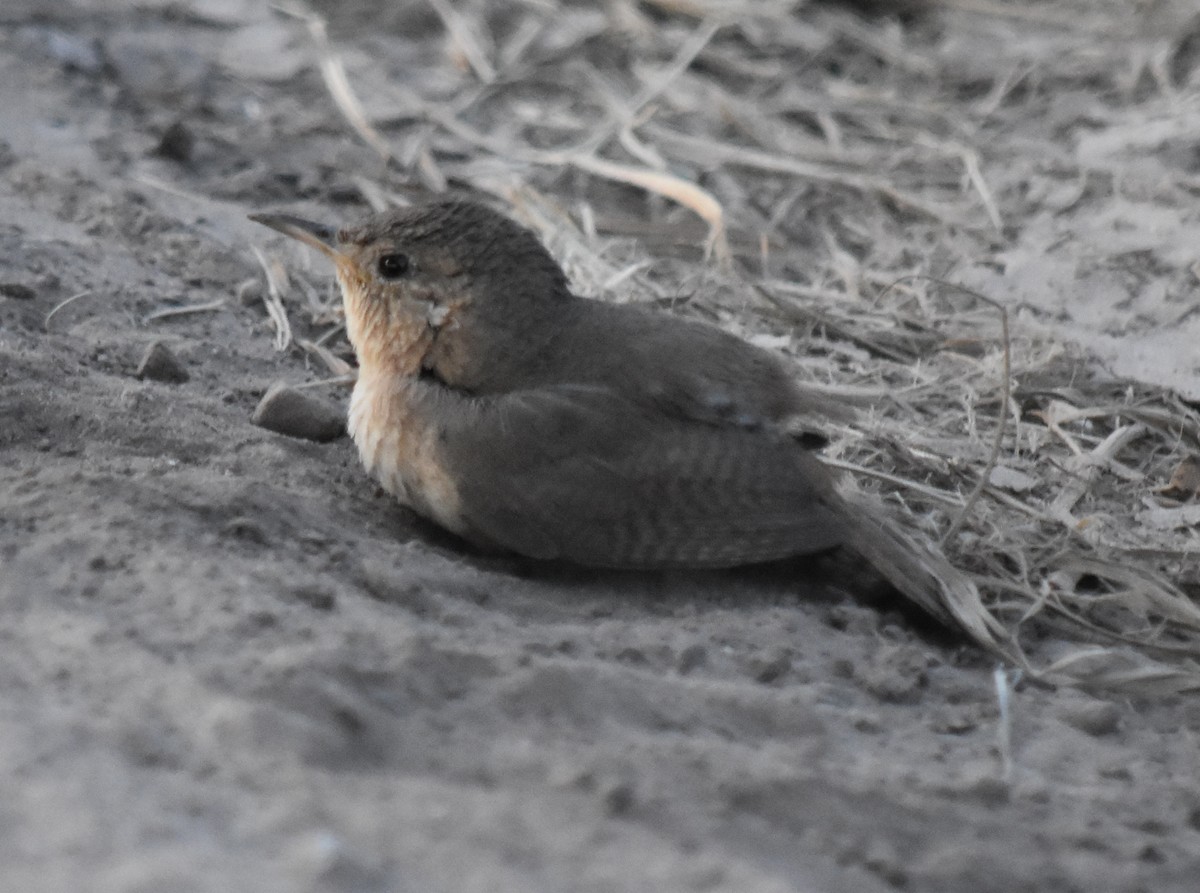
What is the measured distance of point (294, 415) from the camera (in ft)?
15.3

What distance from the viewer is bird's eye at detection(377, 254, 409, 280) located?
4.52m

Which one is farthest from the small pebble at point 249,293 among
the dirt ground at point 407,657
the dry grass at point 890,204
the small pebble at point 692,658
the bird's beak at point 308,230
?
the small pebble at point 692,658

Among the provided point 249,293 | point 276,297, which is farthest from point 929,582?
point 249,293

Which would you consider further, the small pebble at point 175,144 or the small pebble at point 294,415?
the small pebble at point 175,144

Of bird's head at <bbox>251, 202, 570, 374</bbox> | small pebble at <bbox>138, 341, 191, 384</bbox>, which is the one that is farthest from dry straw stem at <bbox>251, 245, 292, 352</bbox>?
bird's head at <bbox>251, 202, 570, 374</bbox>

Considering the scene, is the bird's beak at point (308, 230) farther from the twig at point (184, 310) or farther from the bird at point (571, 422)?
the twig at point (184, 310)

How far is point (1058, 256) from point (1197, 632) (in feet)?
9.00

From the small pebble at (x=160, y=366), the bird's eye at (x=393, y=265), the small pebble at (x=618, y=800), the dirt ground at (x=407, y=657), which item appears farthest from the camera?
the small pebble at (x=160, y=366)

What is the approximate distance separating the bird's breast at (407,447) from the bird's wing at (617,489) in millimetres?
44

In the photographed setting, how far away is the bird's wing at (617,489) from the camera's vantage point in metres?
4.03

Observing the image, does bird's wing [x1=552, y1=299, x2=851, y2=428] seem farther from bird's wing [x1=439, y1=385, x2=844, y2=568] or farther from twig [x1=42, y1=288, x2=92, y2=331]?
twig [x1=42, y1=288, x2=92, y2=331]

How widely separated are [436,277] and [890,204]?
3.41 m

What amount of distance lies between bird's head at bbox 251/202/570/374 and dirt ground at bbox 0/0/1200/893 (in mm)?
406

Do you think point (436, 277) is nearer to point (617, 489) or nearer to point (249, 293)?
point (617, 489)
